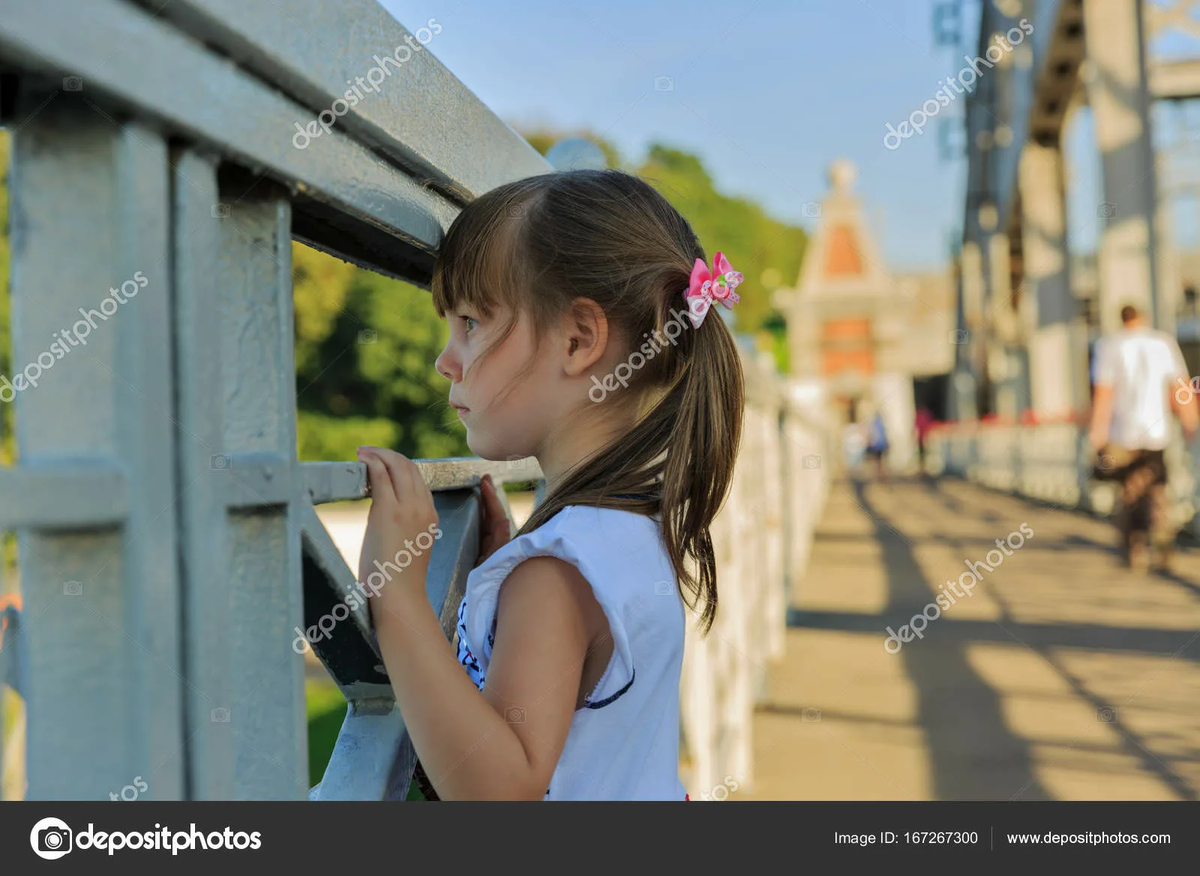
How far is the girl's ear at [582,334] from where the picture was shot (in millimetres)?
959

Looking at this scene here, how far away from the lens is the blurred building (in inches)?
1505

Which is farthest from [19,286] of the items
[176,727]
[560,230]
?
[560,230]

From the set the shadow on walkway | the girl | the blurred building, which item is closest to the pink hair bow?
the girl

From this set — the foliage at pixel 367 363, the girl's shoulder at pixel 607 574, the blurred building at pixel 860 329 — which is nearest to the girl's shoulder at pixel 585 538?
the girl's shoulder at pixel 607 574

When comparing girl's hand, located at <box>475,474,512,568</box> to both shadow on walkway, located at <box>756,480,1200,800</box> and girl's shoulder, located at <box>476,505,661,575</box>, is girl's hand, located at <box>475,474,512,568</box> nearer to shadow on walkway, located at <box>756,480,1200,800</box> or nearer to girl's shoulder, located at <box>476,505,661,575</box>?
girl's shoulder, located at <box>476,505,661,575</box>

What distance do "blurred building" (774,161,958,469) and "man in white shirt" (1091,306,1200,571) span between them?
3062cm

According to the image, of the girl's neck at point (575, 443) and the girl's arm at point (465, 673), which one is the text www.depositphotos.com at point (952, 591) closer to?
the girl's neck at point (575, 443)

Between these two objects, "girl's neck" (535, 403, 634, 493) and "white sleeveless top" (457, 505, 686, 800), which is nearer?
Answer: "white sleeveless top" (457, 505, 686, 800)

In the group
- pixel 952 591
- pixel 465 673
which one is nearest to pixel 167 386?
pixel 465 673

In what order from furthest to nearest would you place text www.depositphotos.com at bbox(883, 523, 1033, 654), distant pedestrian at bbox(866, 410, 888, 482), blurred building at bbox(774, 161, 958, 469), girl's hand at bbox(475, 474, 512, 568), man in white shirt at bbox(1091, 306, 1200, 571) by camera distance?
blurred building at bbox(774, 161, 958, 469) < distant pedestrian at bbox(866, 410, 888, 482) < man in white shirt at bbox(1091, 306, 1200, 571) < text www.depositphotos.com at bbox(883, 523, 1033, 654) < girl's hand at bbox(475, 474, 512, 568)

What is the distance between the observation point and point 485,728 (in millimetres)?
755

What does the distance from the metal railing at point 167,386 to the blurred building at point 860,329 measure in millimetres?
36563

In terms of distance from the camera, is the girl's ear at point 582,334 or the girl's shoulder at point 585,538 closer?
the girl's shoulder at point 585,538
